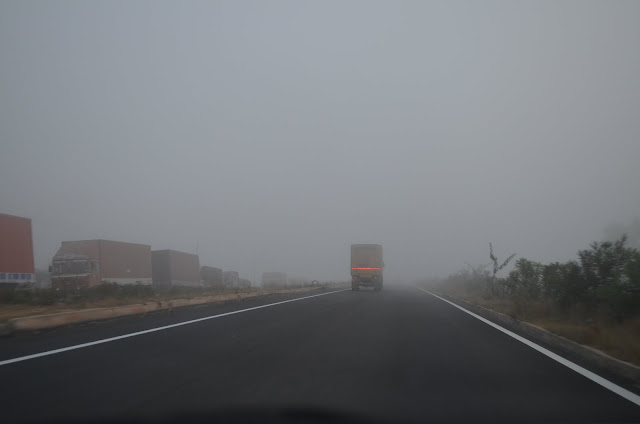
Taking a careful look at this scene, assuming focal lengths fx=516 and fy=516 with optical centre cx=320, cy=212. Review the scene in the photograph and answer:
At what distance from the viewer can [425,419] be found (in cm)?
497

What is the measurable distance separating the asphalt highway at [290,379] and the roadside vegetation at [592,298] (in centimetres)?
A: 125

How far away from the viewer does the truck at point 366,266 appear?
42.4 meters

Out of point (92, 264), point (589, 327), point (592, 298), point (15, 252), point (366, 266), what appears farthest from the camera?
point (366, 266)

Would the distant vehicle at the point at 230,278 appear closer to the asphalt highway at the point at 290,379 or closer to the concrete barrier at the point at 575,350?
the concrete barrier at the point at 575,350

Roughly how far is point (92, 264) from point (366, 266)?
21.1 meters

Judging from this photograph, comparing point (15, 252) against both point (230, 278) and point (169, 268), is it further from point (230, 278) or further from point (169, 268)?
point (230, 278)

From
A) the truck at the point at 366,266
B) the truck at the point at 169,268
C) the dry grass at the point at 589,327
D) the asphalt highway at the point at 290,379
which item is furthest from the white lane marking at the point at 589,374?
the truck at the point at 169,268

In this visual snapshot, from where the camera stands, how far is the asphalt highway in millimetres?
5137

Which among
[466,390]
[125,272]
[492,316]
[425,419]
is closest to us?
[425,419]

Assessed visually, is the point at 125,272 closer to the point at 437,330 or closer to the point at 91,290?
the point at 91,290

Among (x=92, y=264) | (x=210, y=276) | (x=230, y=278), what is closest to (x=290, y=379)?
(x=92, y=264)

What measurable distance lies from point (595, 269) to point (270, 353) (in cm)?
1081

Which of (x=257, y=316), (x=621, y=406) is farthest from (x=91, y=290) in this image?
(x=621, y=406)

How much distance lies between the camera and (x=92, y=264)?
31500 millimetres
